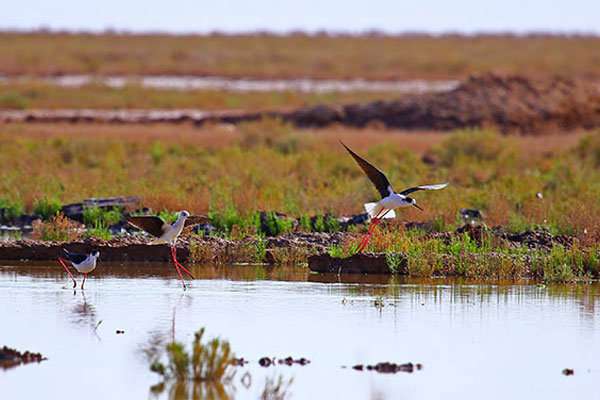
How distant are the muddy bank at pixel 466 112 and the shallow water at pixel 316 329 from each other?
2811 cm

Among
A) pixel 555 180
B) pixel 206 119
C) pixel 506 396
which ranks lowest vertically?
pixel 506 396

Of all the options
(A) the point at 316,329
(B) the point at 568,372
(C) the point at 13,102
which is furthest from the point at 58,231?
(C) the point at 13,102

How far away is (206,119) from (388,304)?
32051 mm

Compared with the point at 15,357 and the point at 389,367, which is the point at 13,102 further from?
the point at 389,367

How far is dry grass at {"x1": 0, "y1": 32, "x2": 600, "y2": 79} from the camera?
8444cm

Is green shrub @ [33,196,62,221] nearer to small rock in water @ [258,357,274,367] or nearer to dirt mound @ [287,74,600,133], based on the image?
small rock in water @ [258,357,274,367]

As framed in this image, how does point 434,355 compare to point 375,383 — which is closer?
point 375,383

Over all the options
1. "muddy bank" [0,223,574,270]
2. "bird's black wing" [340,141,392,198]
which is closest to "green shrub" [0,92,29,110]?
"muddy bank" [0,223,574,270]

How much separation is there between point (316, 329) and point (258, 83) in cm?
6570

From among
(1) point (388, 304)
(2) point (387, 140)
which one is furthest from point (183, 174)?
(1) point (388, 304)

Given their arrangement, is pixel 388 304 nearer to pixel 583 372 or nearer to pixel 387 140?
pixel 583 372

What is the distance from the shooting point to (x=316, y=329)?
1343cm

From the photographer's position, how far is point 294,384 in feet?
36.8

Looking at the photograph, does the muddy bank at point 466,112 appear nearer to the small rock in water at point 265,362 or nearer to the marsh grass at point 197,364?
the small rock in water at point 265,362
